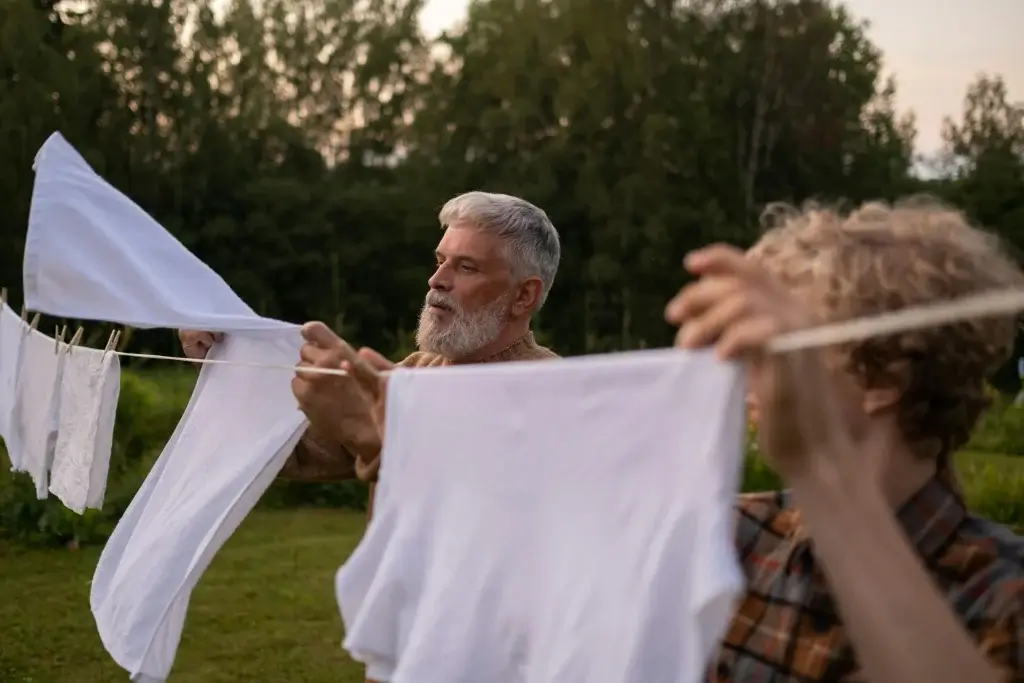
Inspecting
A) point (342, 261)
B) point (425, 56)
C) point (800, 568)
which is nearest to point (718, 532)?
point (800, 568)

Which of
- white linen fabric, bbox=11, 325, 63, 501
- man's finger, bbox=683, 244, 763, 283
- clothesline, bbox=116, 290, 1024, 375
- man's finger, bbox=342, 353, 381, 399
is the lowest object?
white linen fabric, bbox=11, 325, 63, 501

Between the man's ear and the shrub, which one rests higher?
the man's ear

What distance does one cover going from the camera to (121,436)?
8.06 metres

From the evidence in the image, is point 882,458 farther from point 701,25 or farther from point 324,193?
point 324,193

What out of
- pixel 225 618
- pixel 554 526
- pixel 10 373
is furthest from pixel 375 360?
pixel 225 618

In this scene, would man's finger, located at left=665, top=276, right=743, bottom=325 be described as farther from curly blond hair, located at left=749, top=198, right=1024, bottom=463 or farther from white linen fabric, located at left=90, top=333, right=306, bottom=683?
white linen fabric, located at left=90, top=333, right=306, bottom=683

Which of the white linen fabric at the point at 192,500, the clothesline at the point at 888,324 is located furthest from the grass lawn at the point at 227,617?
the clothesline at the point at 888,324

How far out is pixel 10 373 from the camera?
3361 mm

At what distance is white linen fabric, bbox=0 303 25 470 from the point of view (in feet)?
10.9

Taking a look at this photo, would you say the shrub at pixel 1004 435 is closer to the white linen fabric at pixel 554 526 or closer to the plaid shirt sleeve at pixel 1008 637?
the plaid shirt sleeve at pixel 1008 637

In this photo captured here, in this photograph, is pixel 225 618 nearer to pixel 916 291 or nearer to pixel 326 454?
pixel 326 454

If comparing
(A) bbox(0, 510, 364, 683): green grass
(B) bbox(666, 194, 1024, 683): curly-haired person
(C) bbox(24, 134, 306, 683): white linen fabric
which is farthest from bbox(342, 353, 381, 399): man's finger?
(A) bbox(0, 510, 364, 683): green grass

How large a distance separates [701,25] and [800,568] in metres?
26.2

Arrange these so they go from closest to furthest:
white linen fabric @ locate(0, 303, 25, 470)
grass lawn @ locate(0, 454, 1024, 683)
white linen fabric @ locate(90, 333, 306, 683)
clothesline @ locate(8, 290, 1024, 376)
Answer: clothesline @ locate(8, 290, 1024, 376), white linen fabric @ locate(90, 333, 306, 683), white linen fabric @ locate(0, 303, 25, 470), grass lawn @ locate(0, 454, 1024, 683)
